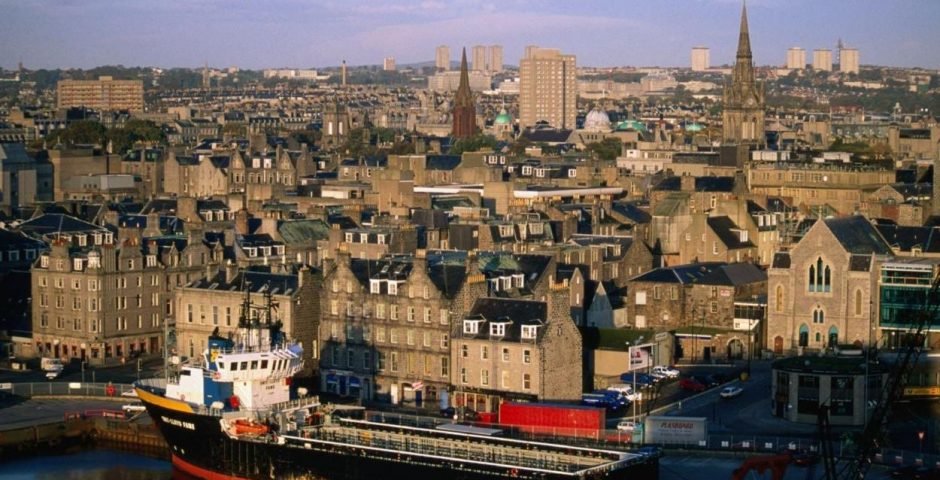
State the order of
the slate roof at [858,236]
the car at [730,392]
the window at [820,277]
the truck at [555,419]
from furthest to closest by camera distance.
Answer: the slate roof at [858,236] < the window at [820,277] < the car at [730,392] < the truck at [555,419]

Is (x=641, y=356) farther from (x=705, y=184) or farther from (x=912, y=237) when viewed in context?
(x=705, y=184)

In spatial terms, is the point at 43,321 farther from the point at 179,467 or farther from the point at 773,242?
the point at 773,242

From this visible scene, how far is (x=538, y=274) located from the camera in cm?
7488

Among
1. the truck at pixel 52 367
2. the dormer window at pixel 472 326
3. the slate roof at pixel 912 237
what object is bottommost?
the truck at pixel 52 367

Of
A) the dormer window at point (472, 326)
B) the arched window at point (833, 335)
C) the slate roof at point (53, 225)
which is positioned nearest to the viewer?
the dormer window at point (472, 326)

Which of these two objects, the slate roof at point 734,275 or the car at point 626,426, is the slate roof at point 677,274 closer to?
the slate roof at point 734,275

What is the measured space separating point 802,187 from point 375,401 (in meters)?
57.5

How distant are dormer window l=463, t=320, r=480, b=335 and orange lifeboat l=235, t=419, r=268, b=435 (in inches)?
417

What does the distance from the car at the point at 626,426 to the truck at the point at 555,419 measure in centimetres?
111

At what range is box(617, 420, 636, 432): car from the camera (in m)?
62.6

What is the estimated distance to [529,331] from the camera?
66.1 m

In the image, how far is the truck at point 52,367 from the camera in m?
77.8

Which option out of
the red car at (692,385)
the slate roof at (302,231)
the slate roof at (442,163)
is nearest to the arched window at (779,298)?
the red car at (692,385)

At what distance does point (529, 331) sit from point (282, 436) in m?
10.9
